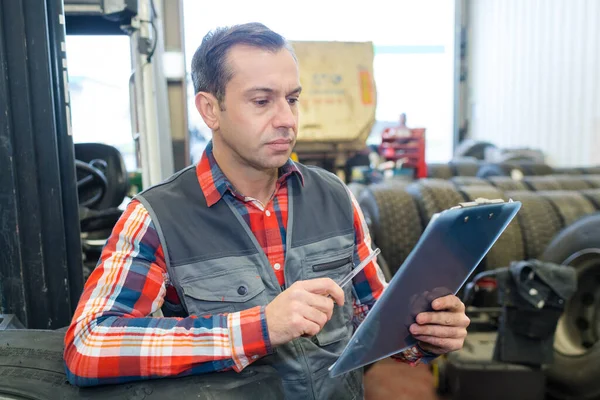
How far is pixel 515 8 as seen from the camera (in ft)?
23.1

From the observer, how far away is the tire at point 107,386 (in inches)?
33.9

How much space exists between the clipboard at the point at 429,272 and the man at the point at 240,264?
0.06 meters

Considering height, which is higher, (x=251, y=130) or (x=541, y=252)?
(x=251, y=130)

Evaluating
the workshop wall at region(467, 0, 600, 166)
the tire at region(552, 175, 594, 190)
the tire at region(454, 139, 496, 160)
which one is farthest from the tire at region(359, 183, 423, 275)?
the tire at region(454, 139, 496, 160)

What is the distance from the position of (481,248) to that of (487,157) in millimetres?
5945

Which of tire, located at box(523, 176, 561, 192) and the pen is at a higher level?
the pen

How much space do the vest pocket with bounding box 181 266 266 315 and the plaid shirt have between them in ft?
0.22

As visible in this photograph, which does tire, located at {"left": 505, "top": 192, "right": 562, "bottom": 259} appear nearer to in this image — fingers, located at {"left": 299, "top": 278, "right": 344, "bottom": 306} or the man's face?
the man's face

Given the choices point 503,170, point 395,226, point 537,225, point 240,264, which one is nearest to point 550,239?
point 537,225

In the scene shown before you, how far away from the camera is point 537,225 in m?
2.75

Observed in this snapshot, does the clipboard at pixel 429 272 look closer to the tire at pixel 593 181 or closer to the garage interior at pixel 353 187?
the garage interior at pixel 353 187

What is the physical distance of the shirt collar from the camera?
1181mm

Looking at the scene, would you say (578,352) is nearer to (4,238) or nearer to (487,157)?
(4,238)

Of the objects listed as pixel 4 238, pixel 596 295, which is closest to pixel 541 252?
pixel 596 295
